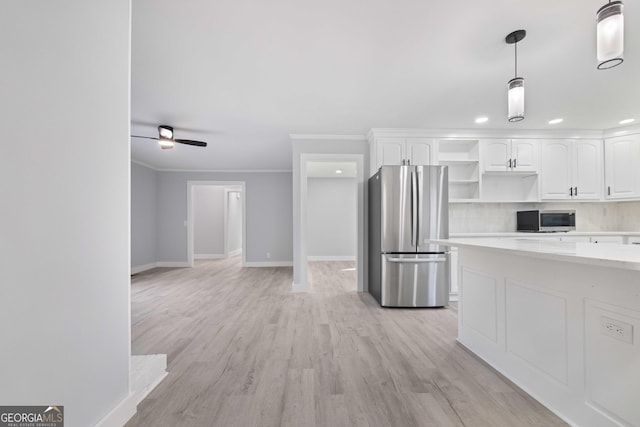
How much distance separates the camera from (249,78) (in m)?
2.53

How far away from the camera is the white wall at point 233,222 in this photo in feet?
28.1

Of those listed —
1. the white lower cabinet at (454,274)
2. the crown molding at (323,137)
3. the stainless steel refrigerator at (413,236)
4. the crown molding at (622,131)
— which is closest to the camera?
the stainless steel refrigerator at (413,236)

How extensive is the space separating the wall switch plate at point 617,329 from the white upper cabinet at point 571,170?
360cm

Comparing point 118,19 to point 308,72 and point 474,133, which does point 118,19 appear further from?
point 474,133

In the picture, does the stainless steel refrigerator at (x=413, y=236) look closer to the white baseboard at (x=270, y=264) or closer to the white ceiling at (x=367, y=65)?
the white ceiling at (x=367, y=65)

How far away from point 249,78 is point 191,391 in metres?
2.58

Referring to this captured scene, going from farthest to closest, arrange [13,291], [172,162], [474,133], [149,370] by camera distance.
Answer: [172,162] → [474,133] → [149,370] → [13,291]

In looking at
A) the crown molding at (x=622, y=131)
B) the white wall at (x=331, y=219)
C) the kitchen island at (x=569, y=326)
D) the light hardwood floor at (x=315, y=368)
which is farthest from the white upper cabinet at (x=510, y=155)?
the white wall at (x=331, y=219)

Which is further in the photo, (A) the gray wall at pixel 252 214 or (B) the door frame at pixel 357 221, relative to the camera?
(A) the gray wall at pixel 252 214

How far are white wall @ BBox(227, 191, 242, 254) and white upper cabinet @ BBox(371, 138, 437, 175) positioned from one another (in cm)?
593

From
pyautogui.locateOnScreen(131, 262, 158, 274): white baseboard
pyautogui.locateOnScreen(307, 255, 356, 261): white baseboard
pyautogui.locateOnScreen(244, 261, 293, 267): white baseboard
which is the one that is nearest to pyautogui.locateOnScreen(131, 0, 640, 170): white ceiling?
pyautogui.locateOnScreen(131, 262, 158, 274): white baseboard

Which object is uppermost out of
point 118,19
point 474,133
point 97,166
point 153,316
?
point 474,133

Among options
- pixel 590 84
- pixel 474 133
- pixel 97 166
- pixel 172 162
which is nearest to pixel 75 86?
pixel 97 166

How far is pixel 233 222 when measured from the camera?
906 cm
